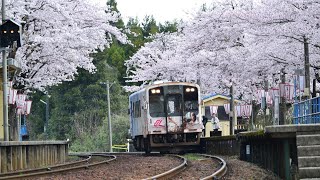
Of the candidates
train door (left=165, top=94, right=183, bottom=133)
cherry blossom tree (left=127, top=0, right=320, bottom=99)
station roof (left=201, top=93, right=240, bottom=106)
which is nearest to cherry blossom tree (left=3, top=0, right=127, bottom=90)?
cherry blossom tree (left=127, top=0, right=320, bottom=99)

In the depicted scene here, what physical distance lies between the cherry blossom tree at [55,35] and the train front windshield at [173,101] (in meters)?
4.73

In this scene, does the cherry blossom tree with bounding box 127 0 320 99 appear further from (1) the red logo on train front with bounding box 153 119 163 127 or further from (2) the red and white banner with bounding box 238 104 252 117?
(1) the red logo on train front with bounding box 153 119 163 127

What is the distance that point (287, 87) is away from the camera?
2202 centimetres

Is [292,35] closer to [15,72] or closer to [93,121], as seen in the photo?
[15,72]

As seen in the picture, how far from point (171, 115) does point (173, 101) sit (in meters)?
0.53

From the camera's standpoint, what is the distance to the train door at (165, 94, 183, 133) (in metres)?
22.2

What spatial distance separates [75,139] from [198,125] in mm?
24777

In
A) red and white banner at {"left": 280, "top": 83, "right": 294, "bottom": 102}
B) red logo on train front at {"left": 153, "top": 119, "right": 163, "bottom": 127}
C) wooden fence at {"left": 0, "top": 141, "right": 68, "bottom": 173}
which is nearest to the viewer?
wooden fence at {"left": 0, "top": 141, "right": 68, "bottom": 173}

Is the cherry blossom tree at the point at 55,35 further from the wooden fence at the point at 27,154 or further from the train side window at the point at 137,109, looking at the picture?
the wooden fence at the point at 27,154

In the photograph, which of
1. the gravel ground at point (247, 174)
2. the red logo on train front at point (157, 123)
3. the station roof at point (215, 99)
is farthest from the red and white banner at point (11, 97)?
the station roof at point (215, 99)

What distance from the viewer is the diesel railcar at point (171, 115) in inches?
873

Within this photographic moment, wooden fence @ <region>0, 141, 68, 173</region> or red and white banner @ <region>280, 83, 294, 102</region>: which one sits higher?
red and white banner @ <region>280, 83, 294, 102</region>

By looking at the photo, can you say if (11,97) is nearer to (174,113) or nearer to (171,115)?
(171,115)

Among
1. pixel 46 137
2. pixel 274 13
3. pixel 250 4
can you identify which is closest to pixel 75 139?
pixel 46 137
